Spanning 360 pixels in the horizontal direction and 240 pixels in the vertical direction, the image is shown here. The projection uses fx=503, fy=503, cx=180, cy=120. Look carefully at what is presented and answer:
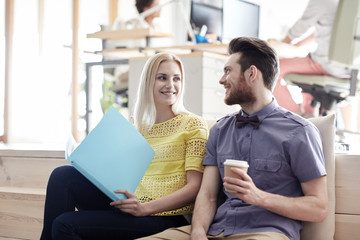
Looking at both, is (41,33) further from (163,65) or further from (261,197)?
(261,197)

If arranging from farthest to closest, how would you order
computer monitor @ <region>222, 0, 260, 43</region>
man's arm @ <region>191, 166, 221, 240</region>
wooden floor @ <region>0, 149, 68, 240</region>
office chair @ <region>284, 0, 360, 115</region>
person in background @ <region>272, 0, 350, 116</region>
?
computer monitor @ <region>222, 0, 260, 43</region>
person in background @ <region>272, 0, 350, 116</region>
office chair @ <region>284, 0, 360, 115</region>
wooden floor @ <region>0, 149, 68, 240</region>
man's arm @ <region>191, 166, 221, 240</region>

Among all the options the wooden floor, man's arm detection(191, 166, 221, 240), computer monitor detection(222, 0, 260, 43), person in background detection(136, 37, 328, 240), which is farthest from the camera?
computer monitor detection(222, 0, 260, 43)

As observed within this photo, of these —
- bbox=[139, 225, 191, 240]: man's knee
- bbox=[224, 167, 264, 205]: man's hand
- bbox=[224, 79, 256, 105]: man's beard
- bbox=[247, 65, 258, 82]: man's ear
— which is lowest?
bbox=[139, 225, 191, 240]: man's knee

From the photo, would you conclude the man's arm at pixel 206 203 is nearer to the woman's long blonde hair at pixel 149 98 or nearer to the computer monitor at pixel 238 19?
the woman's long blonde hair at pixel 149 98

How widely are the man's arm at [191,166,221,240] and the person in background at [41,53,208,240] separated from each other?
6cm

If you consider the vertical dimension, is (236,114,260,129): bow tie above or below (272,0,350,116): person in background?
below

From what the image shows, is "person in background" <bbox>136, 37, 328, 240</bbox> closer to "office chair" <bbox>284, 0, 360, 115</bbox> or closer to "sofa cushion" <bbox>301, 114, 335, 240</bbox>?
"sofa cushion" <bbox>301, 114, 335, 240</bbox>

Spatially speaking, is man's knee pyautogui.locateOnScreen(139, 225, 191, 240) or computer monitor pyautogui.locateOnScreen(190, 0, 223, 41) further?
computer monitor pyautogui.locateOnScreen(190, 0, 223, 41)

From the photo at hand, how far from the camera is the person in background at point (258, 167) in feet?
4.52

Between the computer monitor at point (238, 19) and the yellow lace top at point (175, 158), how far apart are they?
8.03 ft

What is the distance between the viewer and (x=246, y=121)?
1533 mm

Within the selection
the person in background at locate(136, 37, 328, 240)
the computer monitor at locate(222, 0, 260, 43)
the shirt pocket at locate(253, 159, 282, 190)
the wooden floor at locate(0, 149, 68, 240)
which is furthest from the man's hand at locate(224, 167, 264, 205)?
the computer monitor at locate(222, 0, 260, 43)

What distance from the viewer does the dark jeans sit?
60.9 inches

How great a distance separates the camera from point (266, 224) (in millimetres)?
1410
